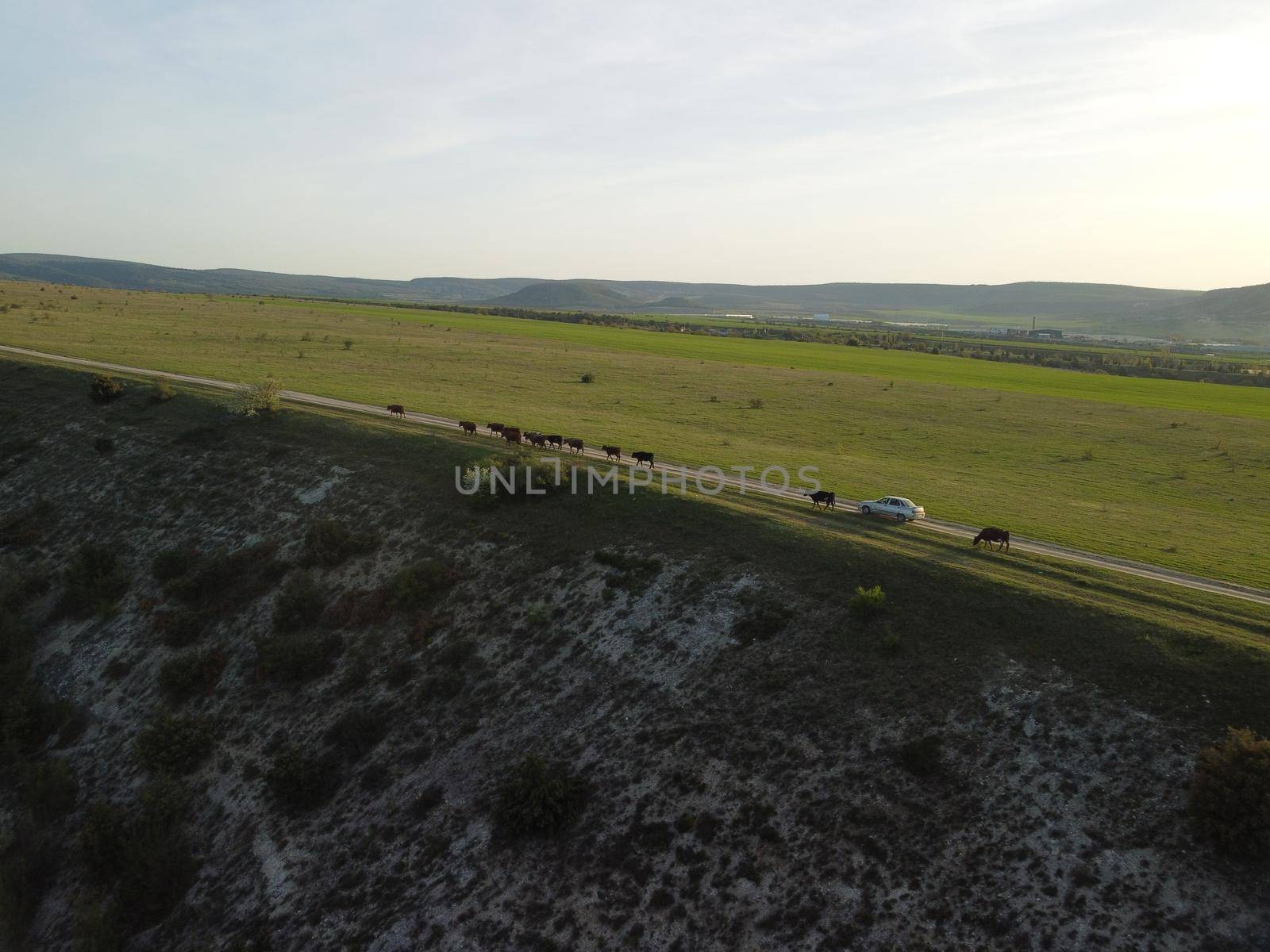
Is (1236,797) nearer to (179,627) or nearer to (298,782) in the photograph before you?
(298,782)

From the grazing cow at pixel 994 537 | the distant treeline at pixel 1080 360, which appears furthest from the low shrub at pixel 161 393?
the distant treeline at pixel 1080 360

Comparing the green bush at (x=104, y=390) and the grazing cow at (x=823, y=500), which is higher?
the green bush at (x=104, y=390)

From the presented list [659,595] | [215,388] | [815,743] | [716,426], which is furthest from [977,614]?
[215,388]

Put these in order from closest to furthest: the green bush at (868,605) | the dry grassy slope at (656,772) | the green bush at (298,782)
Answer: the dry grassy slope at (656,772) < the green bush at (298,782) < the green bush at (868,605)

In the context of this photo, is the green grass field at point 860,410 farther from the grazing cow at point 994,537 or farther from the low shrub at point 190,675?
the low shrub at point 190,675

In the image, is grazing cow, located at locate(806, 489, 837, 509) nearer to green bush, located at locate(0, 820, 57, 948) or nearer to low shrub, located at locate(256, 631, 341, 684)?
low shrub, located at locate(256, 631, 341, 684)

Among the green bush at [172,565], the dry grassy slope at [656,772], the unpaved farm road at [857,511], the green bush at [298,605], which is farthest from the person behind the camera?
the green bush at [172,565]

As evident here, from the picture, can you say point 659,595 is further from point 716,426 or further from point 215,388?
point 215,388
